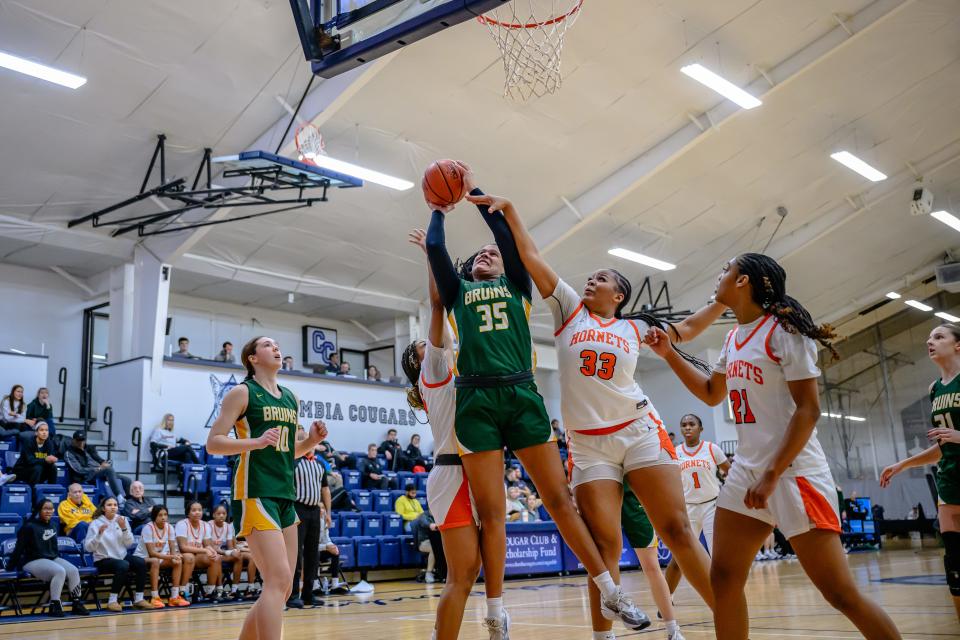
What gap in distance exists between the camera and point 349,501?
1391 centimetres

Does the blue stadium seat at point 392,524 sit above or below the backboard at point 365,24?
below

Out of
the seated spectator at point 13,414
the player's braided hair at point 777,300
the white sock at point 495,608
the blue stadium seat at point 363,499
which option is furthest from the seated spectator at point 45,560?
the player's braided hair at point 777,300

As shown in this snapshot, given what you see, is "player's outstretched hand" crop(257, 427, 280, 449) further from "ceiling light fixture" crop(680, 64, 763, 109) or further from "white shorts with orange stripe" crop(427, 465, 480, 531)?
"ceiling light fixture" crop(680, 64, 763, 109)

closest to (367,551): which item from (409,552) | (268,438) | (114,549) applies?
(409,552)

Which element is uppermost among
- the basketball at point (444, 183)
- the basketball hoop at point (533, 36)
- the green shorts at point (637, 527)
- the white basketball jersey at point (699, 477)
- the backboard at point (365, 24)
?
the basketball hoop at point (533, 36)

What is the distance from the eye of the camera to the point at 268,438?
4.25 metres

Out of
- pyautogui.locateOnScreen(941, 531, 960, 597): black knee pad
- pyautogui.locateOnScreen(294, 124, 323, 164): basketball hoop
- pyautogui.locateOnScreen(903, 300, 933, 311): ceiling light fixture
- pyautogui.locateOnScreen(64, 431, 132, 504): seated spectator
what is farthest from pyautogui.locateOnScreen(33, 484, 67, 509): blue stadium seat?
pyautogui.locateOnScreen(903, 300, 933, 311): ceiling light fixture

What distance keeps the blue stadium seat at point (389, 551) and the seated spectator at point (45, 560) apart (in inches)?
190

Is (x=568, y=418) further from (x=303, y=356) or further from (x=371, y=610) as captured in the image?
(x=303, y=356)

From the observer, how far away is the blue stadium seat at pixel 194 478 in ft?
45.1

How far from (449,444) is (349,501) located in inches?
403

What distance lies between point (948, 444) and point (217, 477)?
1153 cm

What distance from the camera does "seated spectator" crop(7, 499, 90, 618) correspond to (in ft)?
31.0

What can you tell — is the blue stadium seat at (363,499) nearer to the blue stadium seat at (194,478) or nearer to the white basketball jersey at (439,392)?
the blue stadium seat at (194,478)
